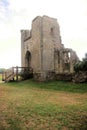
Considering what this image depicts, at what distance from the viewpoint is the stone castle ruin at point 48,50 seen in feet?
87.3

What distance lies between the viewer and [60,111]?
9.56 metres

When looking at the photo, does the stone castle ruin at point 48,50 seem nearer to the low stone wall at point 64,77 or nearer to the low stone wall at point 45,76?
the low stone wall at point 45,76

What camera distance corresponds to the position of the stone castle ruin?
87.3ft

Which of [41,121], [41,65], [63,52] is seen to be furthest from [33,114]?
[63,52]

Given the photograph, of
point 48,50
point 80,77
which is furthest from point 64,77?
point 48,50

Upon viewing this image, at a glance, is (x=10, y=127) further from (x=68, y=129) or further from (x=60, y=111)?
(x=60, y=111)

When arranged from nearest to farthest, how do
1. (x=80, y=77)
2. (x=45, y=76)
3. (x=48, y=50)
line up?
(x=80, y=77), (x=45, y=76), (x=48, y=50)

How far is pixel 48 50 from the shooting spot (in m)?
27.1

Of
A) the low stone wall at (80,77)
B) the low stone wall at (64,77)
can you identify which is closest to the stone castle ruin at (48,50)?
the low stone wall at (64,77)

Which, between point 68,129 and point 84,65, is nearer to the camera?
point 68,129

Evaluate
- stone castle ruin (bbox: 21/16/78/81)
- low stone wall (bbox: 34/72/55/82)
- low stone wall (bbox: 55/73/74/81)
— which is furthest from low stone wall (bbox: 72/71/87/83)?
stone castle ruin (bbox: 21/16/78/81)

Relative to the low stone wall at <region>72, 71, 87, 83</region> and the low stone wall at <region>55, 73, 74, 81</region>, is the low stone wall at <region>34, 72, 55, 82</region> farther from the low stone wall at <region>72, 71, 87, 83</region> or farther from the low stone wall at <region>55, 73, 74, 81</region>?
the low stone wall at <region>72, 71, 87, 83</region>

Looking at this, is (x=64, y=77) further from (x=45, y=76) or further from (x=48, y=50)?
(x=48, y=50)

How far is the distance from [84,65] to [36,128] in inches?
579
